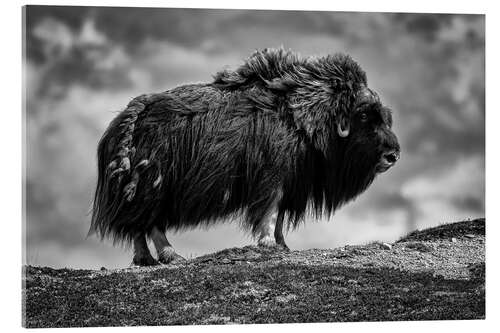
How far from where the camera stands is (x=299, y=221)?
8648mm

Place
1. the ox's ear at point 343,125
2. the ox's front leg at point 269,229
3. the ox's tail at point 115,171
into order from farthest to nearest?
1. the ox's ear at point 343,125
2. the ox's front leg at point 269,229
3. the ox's tail at point 115,171

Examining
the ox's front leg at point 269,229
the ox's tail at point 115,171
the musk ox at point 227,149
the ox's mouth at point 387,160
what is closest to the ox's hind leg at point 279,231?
the musk ox at point 227,149

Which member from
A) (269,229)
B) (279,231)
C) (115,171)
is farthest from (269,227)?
(115,171)

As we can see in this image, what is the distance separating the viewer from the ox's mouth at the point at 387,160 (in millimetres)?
8641

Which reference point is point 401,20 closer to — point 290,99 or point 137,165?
point 290,99

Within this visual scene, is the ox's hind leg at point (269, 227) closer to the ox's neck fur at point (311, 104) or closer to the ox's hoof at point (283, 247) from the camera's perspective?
the ox's hoof at point (283, 247)

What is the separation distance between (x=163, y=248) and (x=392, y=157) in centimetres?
198

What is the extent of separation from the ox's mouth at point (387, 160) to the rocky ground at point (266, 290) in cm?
70

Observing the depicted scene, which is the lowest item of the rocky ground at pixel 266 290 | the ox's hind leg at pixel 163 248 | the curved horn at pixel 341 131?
the rocky ground at pixel 266 290

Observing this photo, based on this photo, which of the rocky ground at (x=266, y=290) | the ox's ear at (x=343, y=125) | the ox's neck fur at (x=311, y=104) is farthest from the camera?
the ox's ear at (x=343, y=125)

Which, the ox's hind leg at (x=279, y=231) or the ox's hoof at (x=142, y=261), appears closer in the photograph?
the ox's hoof at (x=142, y=261)

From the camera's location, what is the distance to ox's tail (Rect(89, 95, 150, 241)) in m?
8.20

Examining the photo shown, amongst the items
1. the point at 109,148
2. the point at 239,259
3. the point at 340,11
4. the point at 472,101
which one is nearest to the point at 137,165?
the point at 109,148

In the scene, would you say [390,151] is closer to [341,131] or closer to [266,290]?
[341,131]
